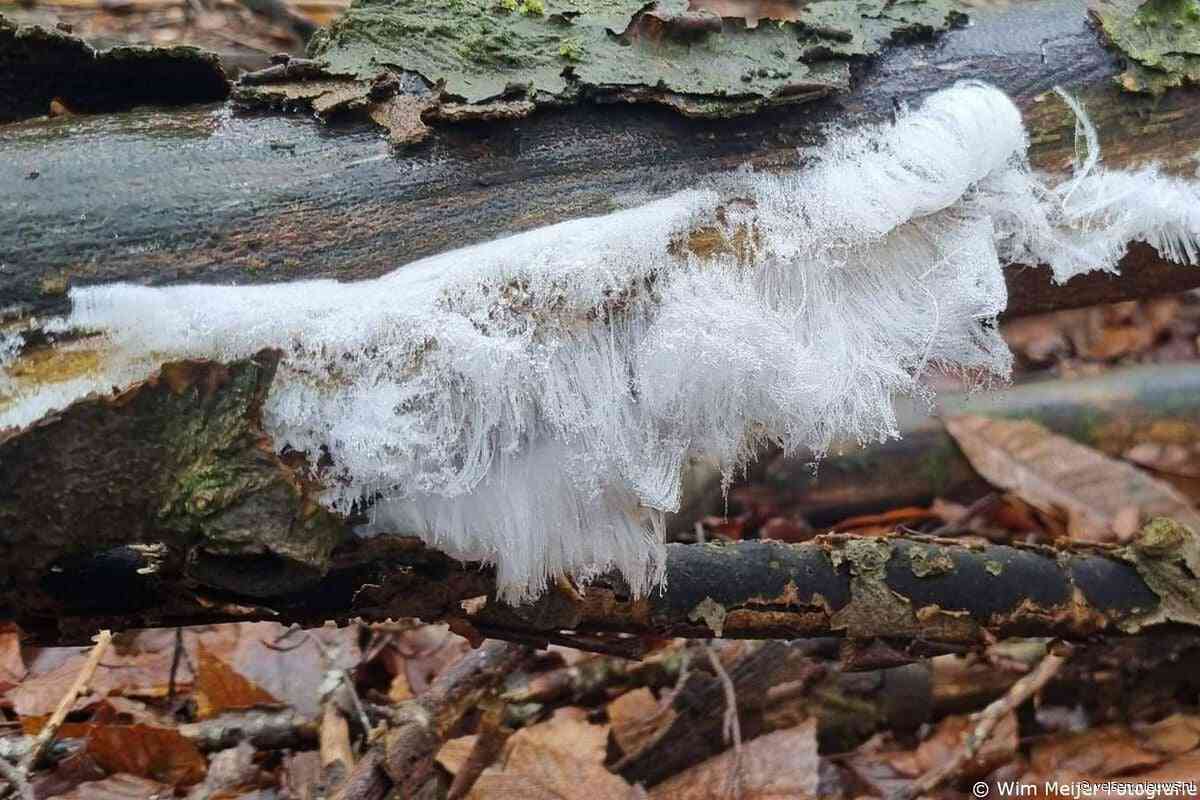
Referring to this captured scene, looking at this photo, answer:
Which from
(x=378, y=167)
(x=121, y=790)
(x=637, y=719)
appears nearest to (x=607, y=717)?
(x=637, y=719)

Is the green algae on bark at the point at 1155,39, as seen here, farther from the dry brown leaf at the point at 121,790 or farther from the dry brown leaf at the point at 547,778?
the dry brown leaf at the point at 121,790

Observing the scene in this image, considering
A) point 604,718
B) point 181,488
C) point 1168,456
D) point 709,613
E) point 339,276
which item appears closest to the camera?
point 181,488

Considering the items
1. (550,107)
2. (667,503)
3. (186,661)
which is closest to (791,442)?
(667,503)

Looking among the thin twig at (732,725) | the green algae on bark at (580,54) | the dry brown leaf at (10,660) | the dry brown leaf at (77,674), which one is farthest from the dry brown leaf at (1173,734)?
the dry brown leaf at (10,660)

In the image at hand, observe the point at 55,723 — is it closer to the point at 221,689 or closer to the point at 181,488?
the point at 221,689

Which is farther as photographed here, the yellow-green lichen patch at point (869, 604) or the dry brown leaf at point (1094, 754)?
the dry brown leaf at point (1094, 754)

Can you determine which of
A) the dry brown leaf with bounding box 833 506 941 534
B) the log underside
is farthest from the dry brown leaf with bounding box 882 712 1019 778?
the dry brown leaf with bounding box 833 506 941 534
